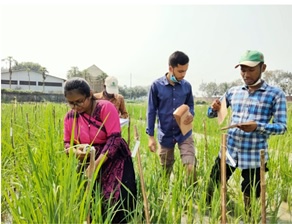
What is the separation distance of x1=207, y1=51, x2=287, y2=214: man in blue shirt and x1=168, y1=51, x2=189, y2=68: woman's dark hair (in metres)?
0.40

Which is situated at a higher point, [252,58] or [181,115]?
[252,58]

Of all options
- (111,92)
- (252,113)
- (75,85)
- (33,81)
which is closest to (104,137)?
(75,85)

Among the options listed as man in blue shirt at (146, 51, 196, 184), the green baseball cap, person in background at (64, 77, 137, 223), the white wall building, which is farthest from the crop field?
the white wall building

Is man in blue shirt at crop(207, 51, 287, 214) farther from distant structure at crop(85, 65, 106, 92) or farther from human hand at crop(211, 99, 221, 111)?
distant structure at crop(85, 65, 106, 92)

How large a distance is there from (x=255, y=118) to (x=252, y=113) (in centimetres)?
4

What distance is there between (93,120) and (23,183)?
0.56 metres

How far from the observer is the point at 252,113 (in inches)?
78.5

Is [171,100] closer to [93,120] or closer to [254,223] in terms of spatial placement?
[93,120]

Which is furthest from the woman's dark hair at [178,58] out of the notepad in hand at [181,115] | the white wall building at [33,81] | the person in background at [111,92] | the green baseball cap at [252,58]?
the white wall building at [33,81]

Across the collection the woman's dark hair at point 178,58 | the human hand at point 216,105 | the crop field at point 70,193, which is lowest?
the crop field at point 70,193

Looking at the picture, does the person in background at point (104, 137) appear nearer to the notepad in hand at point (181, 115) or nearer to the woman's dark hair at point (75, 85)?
the woman's dark hair at point (75, 85)

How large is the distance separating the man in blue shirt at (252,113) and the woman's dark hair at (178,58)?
0.40 m

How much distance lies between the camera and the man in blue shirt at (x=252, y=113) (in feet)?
6.26

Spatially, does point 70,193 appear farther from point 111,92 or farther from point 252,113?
point 111,92
